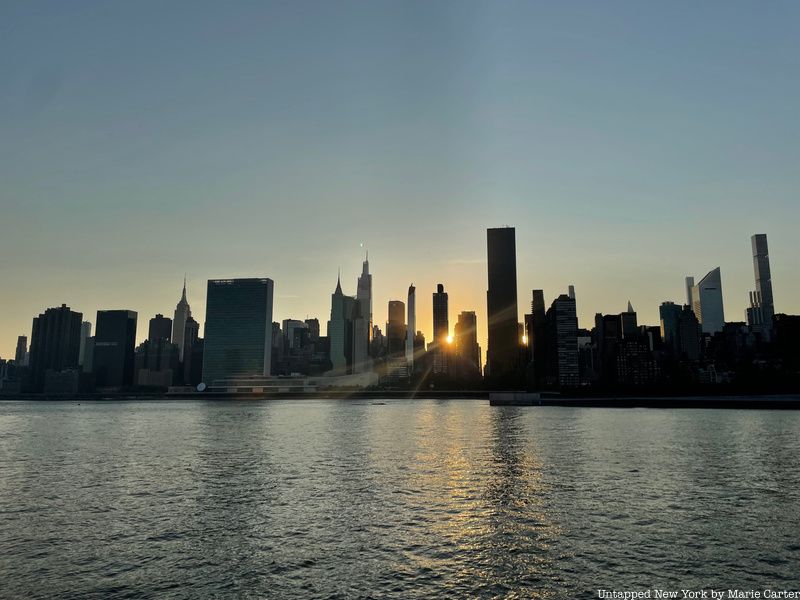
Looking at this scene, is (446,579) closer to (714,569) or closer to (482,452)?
(714,569)

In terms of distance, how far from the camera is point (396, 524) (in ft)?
133

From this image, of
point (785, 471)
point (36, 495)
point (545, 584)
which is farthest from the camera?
point (785, 471)

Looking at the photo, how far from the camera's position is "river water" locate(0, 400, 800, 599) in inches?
1144

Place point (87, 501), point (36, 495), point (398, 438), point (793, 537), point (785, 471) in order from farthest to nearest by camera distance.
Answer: point (398, 438)
point (785, 471)
point (36, 495)
point (87, 501)
point (793, 537)

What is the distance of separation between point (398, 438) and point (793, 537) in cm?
8034

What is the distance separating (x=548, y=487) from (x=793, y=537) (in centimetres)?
2229

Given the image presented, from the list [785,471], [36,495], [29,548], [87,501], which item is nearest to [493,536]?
[29,548]

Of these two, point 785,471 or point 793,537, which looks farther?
point 785,471

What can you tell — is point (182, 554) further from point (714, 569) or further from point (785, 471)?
point (785, 471)

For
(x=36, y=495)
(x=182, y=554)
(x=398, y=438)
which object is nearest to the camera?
(x=182, y=554)

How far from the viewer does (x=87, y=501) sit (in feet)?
164

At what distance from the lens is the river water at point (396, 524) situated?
2905 cm

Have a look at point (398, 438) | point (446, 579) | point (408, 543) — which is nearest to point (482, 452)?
point (398, 438)

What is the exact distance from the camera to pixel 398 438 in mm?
111500
